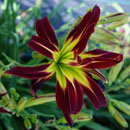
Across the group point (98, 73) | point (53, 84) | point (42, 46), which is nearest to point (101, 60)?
point (98, 73)

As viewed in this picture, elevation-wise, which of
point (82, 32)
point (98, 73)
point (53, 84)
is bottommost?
point (53, 84)

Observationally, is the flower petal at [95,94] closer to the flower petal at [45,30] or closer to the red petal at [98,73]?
the red petal at [98,73]

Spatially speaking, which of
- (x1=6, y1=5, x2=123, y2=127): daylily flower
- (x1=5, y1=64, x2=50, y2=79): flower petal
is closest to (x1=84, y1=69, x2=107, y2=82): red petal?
(x1=6, y1=5, x2=123, y2=127): daylily flower

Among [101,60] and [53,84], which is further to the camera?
[53,84]

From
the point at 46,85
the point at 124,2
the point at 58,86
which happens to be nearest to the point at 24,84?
the point at 46,85

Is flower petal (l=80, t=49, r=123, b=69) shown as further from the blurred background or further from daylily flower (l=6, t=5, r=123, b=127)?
the blurred background

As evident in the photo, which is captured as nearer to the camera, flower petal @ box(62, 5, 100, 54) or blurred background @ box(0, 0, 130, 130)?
flower petal @ box(62, 5, 100, 54)

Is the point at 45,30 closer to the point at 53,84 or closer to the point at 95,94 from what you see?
the point at 95,94

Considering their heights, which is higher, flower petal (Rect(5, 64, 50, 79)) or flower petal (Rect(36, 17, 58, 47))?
flower petal (Rect(36, 17, 58, 47))
